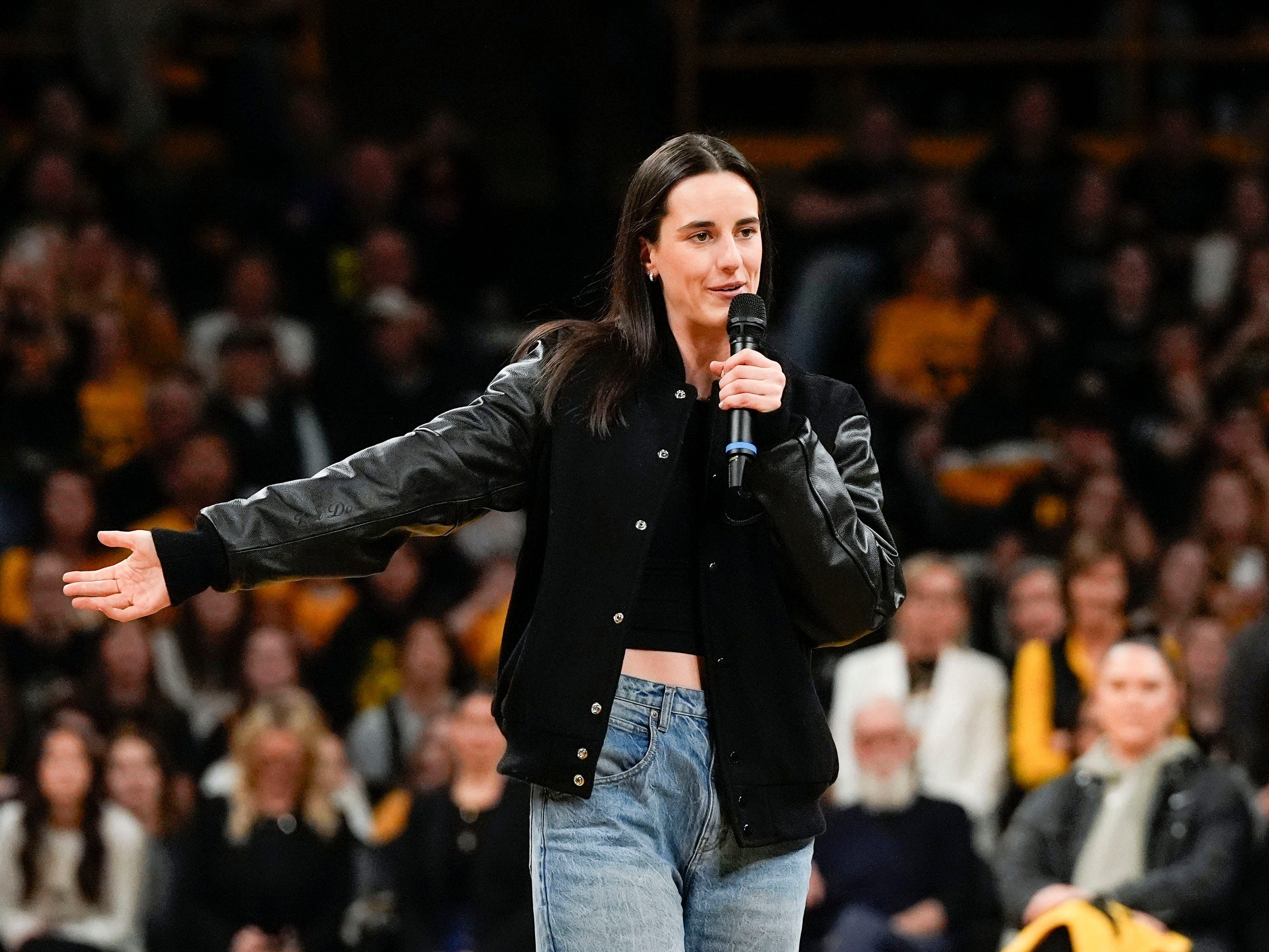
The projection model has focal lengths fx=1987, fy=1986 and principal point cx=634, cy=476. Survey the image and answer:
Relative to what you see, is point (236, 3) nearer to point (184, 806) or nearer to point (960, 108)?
point (960, 108)

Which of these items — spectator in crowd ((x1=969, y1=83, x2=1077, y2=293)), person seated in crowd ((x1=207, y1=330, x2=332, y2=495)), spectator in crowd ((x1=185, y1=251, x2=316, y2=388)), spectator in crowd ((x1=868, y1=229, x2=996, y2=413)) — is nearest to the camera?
person seated in crowd ((x1=207, y1=330, x2=332, y2=495))

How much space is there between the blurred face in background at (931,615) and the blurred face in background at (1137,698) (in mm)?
1003

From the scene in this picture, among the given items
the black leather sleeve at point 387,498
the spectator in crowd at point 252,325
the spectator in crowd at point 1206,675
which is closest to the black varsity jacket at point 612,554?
the black leather sleeve at point 387,498

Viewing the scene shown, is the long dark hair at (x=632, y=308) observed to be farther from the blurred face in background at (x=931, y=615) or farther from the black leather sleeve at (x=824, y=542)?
the blurred face in background at (x=931, y=615)

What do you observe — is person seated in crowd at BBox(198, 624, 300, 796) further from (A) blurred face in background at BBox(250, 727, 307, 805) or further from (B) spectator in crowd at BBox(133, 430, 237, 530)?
(B) spectator in crowd at BBox(133, 430, 237, 530)

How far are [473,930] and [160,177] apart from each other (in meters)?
4.76

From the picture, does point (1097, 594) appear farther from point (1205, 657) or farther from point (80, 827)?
point (80, 827)

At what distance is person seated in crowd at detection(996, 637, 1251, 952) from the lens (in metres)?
4.79

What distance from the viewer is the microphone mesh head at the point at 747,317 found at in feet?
7.75

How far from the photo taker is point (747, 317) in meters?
2.37

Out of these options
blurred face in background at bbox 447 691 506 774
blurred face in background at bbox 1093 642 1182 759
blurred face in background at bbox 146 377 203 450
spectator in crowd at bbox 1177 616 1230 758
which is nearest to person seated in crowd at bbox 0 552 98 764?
blurred face in background at bbox 146 377 203 450

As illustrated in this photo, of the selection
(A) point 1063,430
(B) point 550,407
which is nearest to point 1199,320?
(A) point 1063,430

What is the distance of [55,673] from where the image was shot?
654 centimetres

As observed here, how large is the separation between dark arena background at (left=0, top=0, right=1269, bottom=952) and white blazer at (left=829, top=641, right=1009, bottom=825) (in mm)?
14
